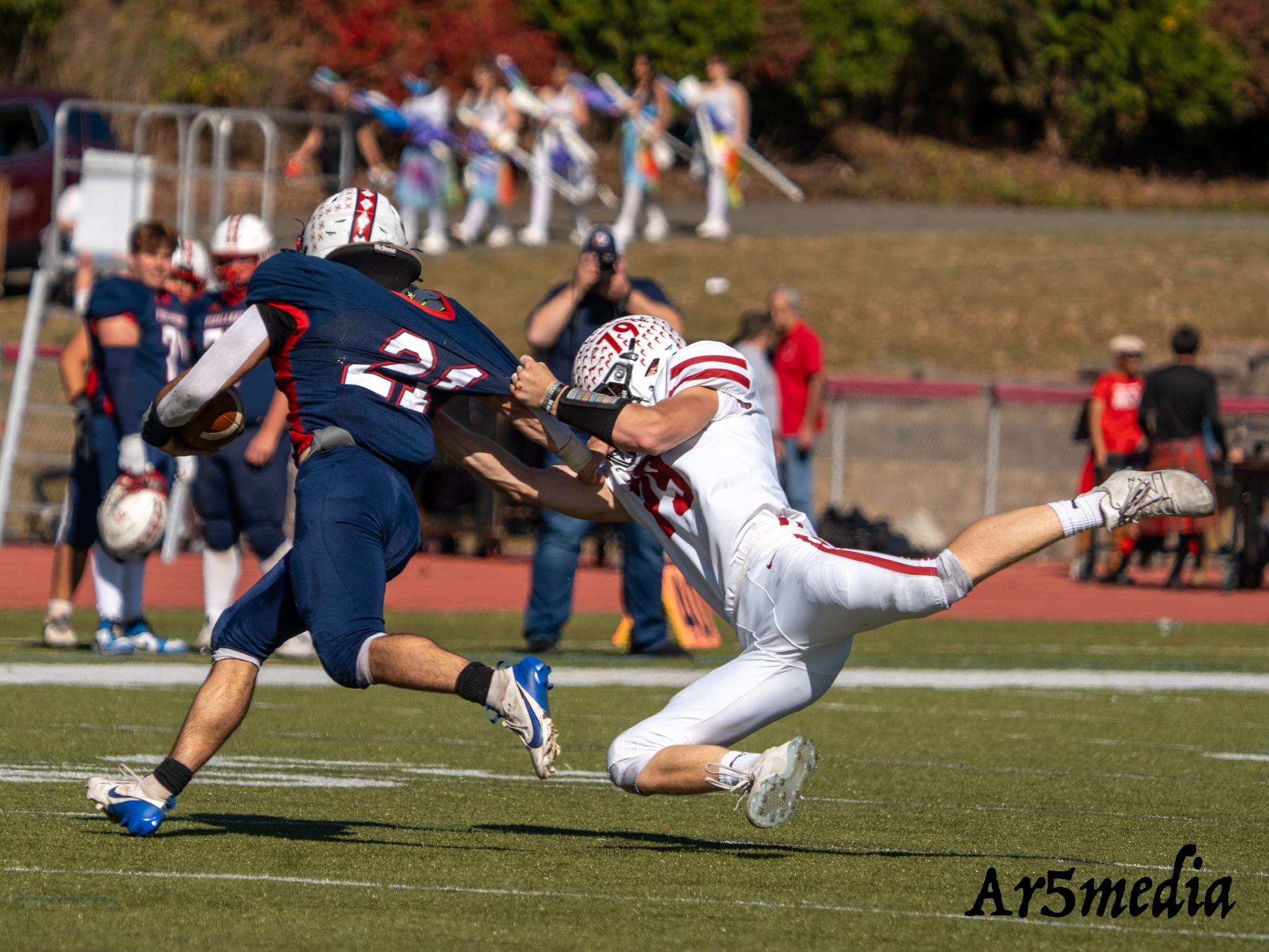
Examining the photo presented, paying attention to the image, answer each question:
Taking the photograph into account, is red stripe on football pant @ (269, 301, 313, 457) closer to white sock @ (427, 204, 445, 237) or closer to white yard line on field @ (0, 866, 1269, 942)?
white yard line on field @ (0, 866, 1269, 942)

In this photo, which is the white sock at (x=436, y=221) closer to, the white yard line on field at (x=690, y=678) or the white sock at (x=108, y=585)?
the white sock at (x=108, y=585)

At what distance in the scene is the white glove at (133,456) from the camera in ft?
Answer: 32.3

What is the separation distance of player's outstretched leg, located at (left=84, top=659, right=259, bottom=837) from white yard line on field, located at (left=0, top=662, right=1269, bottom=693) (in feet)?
12.4

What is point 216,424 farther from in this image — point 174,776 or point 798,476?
point 798,476

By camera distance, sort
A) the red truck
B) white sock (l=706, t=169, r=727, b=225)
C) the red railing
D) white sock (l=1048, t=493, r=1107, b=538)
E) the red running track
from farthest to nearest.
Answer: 1. white sock (l=706, t=169, r=727, b=225)
2. the red truck
3. the red railing
4. the red running track
5. white sock (l=1048, t=493, r=1107, b=538)

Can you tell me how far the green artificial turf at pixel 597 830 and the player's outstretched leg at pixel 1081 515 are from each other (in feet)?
2.62

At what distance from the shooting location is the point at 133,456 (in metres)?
9.90

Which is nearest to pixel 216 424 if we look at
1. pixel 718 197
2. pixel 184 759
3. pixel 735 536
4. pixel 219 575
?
pixel 184 759

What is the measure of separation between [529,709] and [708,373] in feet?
3.52

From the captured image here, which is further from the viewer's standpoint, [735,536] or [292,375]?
[292,375]

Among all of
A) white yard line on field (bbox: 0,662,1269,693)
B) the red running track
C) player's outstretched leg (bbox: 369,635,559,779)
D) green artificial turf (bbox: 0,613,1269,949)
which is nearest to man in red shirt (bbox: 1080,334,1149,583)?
the red running track

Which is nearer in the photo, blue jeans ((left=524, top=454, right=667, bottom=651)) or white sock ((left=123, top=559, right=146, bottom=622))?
white sock ((left=123, top=559, right=146, bottom=622))

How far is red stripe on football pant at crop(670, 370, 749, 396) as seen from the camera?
222 inches

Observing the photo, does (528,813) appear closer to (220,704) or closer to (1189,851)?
(220,704)
